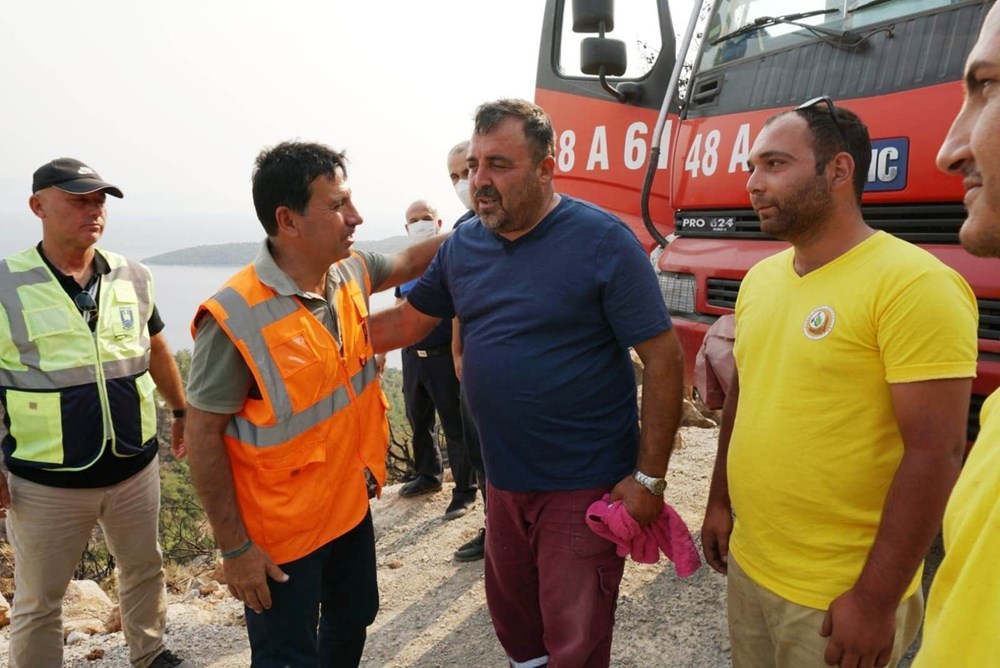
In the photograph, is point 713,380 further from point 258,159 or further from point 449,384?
point 449,384

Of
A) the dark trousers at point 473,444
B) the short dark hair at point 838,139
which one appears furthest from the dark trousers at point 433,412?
the short dark hair at point 838,139

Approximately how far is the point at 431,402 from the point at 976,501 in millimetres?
3785

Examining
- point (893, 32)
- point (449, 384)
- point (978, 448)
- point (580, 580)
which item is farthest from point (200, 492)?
point (893, 32)

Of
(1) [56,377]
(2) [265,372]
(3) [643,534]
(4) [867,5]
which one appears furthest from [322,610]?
(4) [867,5]

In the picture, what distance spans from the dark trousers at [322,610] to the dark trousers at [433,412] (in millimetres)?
1697

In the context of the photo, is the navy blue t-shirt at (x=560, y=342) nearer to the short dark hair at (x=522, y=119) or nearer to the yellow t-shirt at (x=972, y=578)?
the short dark hair at (x=522, y=119)

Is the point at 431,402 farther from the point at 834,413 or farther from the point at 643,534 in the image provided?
the point at 834,413

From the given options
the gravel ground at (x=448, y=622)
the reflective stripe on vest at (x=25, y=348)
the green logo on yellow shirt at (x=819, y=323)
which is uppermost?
the green logo on yellow shirt at (x=819, y=323)

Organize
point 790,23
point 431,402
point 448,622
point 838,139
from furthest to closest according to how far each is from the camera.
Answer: point 431,402, point 448,622, point 790,23, point 838,139

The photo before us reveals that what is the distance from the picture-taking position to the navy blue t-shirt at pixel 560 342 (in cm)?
184

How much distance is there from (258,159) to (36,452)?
1493 mm

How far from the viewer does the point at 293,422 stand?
1.86 m

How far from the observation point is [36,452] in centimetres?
252

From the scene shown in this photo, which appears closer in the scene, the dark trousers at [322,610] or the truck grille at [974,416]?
the dark trousers at [322,610]
